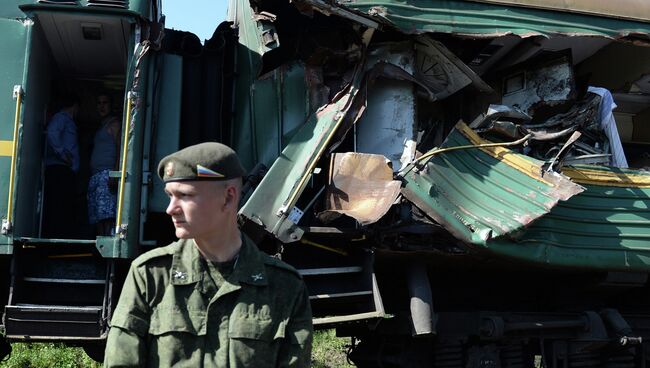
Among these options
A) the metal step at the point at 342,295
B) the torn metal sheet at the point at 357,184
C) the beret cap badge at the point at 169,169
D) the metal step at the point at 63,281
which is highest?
the torn metal sheet at the point at 357,184

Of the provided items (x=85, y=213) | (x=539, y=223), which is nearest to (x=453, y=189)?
(x=539, y=223)

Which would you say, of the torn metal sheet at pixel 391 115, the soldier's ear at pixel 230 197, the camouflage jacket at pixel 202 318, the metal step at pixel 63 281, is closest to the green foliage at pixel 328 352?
the torn metal sheet at pixel 391 115

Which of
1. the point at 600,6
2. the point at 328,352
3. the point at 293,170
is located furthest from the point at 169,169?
the point at 328,352

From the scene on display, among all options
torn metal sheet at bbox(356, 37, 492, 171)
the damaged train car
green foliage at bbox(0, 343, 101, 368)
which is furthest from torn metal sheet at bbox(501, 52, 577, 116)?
green foliage at bbox(0, 343, 101, 368)

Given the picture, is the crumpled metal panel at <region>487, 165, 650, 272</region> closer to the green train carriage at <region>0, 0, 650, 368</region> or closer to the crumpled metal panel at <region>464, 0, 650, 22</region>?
the green train carriage at <region>0, 0, 650, 368</region>

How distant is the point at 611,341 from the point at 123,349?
439 centimetres

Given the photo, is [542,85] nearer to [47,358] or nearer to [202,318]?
[202,318]

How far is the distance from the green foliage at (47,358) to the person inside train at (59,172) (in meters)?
3.49

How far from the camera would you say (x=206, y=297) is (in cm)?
243

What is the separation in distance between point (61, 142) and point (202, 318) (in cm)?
332

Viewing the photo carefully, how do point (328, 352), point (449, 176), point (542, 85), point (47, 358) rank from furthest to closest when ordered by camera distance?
point (328, 352) < point (47, 358) < point (542, 85) < point (449, 176)

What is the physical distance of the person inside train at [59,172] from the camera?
17.2 feet

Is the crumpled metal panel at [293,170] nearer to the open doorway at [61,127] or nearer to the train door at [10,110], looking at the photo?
the open doorway at [61,127]

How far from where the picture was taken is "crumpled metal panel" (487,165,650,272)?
513cm
